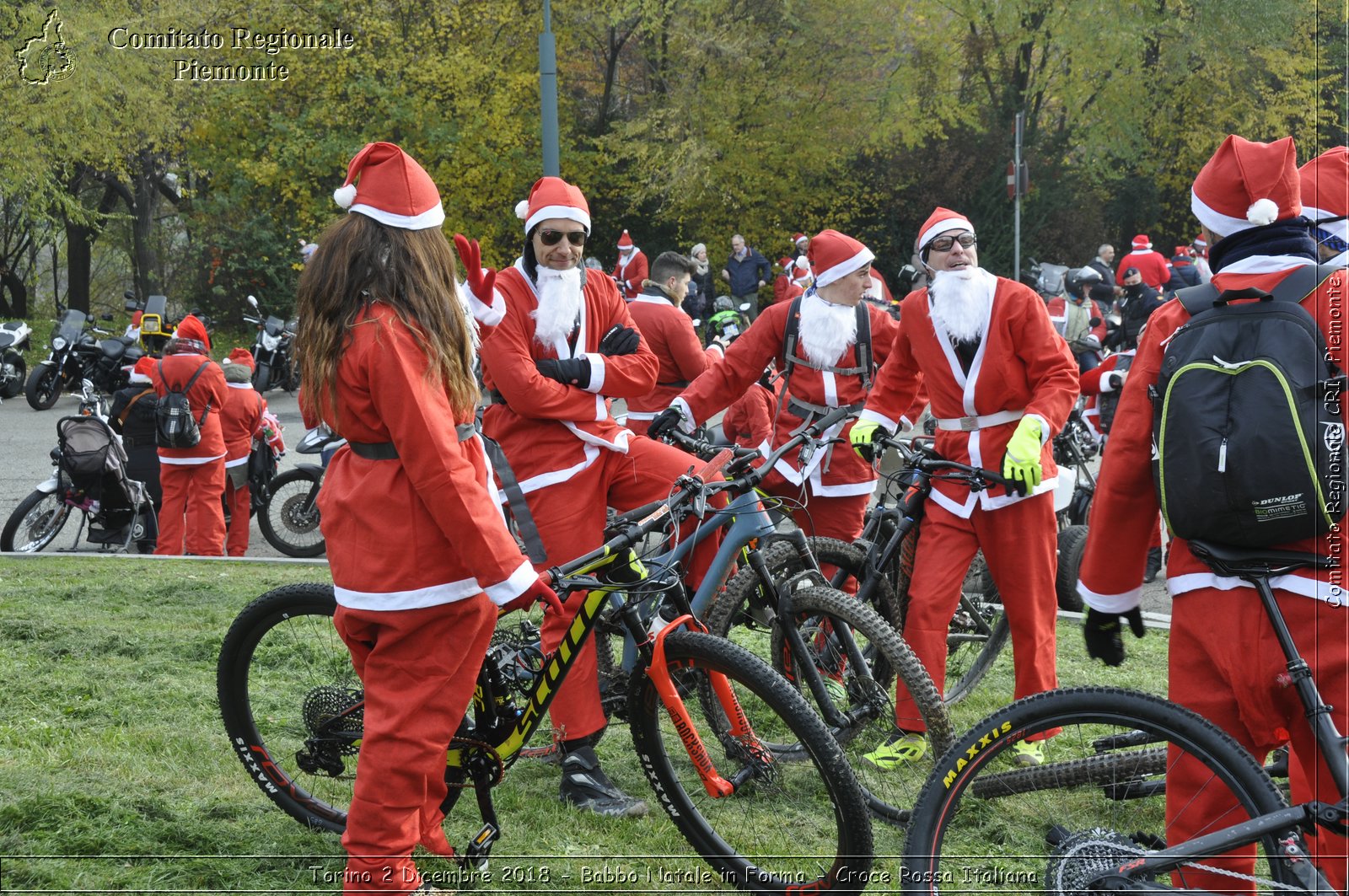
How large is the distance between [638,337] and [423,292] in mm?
1827

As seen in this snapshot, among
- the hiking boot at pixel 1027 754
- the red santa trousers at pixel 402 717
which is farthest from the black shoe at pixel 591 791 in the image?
the hiking boot at pixel 1027 754

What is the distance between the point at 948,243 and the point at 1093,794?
264 cm

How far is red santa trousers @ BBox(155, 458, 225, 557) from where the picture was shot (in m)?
9.80

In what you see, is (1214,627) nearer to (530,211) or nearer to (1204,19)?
(530,211)

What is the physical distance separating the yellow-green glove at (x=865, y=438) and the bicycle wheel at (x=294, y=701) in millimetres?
2223

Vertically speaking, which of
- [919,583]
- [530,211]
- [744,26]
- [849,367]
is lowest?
[919,583]

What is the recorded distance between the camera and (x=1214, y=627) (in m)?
3.11

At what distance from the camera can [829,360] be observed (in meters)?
6.23

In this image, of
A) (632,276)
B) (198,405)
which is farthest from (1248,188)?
(632,276)

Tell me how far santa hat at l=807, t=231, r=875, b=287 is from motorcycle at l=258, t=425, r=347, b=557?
5.47 meters

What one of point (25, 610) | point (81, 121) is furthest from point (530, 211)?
point (81, 121)

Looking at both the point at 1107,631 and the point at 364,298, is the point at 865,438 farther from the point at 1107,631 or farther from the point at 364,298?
the point at 364,298

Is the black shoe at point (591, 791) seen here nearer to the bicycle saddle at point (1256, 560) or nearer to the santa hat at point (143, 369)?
the bicycle saddle at point (1256, 560)

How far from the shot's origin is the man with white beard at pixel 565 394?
489 cm
